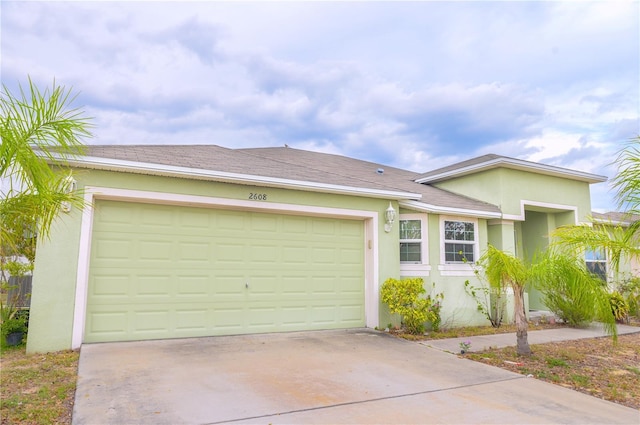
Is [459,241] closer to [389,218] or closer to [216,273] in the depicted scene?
[389,218]

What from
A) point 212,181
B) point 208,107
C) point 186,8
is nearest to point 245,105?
point 208,107

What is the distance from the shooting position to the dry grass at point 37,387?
372 cm

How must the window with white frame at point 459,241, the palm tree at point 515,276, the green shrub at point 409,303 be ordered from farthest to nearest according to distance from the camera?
the window with white frame at point 459,241 → the green shrub at point 409,303 → the palm tree at point 515,276

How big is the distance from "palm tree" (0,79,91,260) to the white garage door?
134 inches

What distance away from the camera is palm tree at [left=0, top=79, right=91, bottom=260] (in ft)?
10.8

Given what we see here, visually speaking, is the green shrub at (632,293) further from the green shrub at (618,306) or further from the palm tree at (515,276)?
the palm tree at (515,276)

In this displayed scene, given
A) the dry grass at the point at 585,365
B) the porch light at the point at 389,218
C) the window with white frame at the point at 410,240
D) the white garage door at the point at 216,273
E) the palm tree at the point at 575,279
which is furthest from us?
the window with white frame at the point at 410,240

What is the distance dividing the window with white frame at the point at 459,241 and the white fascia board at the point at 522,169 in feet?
6.32

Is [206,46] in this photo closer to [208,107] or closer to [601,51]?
[208,107]

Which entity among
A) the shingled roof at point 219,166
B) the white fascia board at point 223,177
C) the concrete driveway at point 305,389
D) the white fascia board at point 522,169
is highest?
the white fascia board at point 522,169

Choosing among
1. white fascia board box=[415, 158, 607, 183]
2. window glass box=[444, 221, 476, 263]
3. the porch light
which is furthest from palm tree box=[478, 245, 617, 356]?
white fascia board box=[415, 158, 607, 183]

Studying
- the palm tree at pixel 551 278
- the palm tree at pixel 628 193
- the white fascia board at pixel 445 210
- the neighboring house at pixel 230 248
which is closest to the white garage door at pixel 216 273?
the neighboring house at pixel 230 248

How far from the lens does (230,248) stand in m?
→ 7.75

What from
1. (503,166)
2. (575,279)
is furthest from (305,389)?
(503,166)
